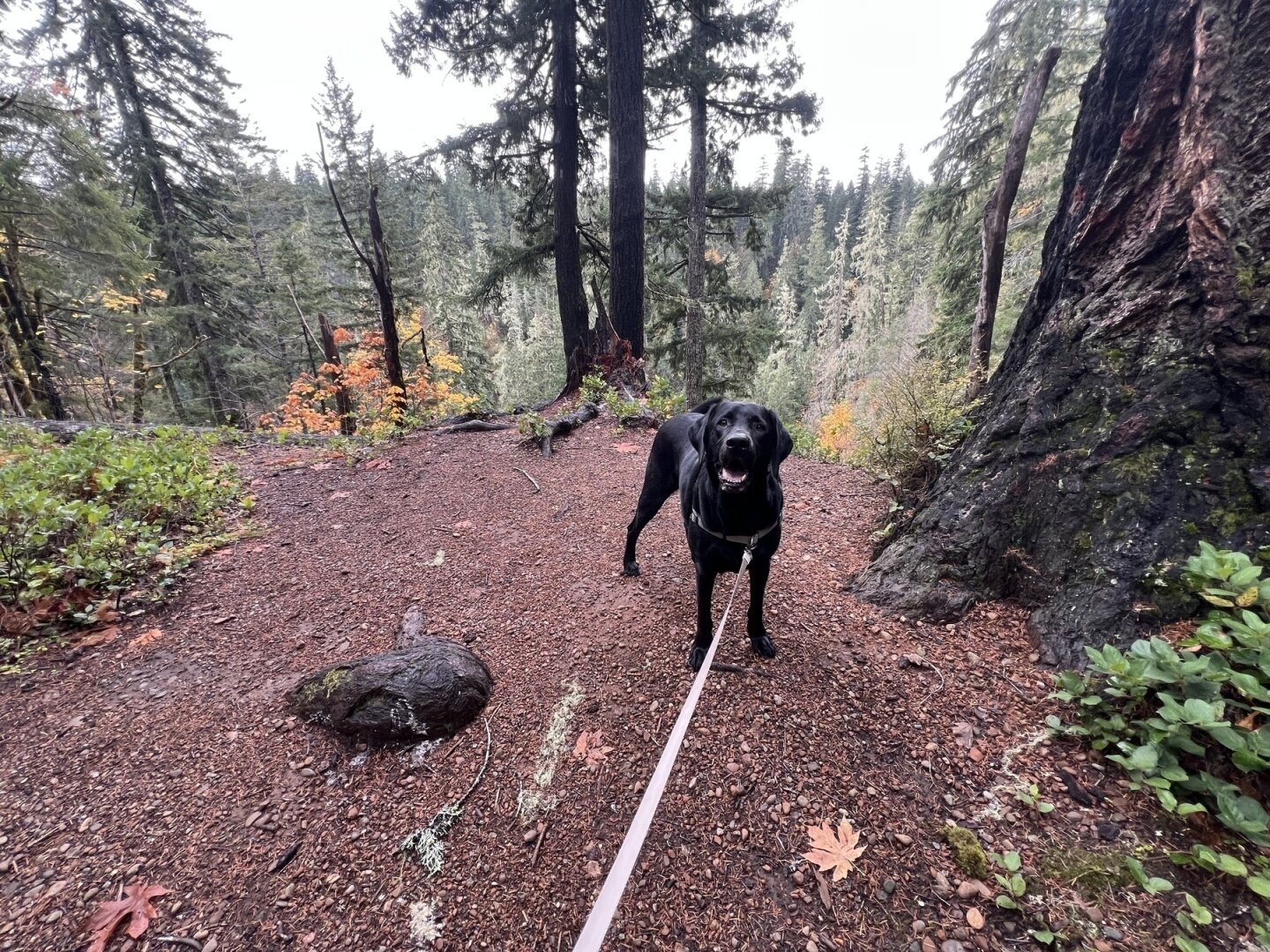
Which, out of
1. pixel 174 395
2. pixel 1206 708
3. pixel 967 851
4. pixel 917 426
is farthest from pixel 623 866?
pixel 174 395

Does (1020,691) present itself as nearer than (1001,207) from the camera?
Yes

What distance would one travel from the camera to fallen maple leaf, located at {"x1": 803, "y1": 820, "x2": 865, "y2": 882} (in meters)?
1.66

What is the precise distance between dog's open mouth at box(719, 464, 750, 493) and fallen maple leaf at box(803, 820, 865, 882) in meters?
1.42

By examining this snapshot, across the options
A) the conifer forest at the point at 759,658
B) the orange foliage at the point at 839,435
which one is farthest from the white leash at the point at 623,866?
the orange foliage at the point at 839,435

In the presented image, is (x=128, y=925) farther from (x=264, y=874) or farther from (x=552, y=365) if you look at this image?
(x=552, y=365)

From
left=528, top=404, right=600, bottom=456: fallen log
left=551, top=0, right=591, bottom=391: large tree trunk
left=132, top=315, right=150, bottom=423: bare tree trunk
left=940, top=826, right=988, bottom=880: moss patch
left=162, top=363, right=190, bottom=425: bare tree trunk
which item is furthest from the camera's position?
left=162, top=363, right=190, bottom=425: bare tree trunk

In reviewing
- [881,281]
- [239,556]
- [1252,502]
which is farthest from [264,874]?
[881,281]

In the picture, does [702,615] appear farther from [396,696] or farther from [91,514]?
[91,514]

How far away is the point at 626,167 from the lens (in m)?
8.26

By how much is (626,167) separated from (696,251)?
2878 mm

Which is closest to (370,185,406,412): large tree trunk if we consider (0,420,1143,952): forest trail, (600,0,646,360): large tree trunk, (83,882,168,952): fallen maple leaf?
(600,0,646,360): large tree trunk

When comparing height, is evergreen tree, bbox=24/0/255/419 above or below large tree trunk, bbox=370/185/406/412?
above

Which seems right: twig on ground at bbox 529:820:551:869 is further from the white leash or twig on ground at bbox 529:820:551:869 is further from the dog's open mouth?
the dog's open mouth

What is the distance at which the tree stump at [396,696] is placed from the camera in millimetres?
2350
